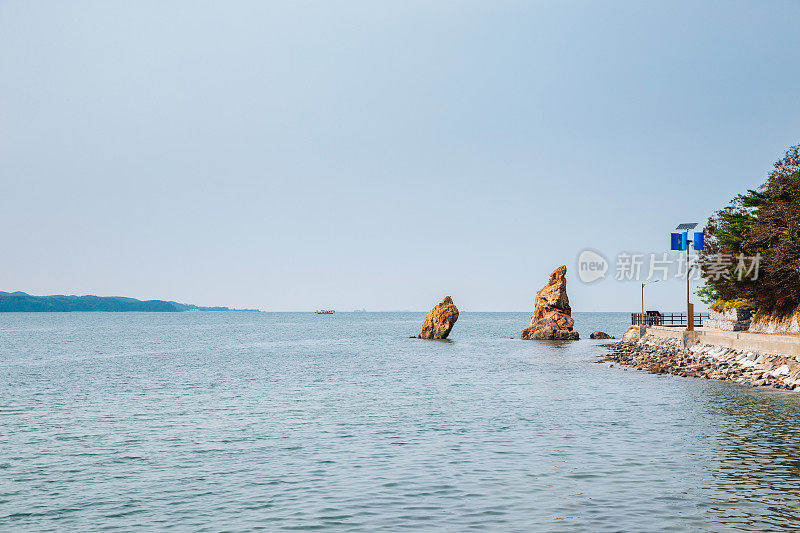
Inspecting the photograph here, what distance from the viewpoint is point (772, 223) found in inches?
1519

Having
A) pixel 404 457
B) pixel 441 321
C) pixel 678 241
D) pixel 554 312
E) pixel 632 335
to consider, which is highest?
pixel 678 241

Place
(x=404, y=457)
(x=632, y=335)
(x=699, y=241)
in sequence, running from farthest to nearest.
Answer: (x=632, y=335) < (x=699, y=241) < (x=404, y=457)

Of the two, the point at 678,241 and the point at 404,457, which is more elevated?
the point at 678,241

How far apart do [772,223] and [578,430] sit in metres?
25.0

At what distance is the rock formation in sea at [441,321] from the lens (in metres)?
92.8

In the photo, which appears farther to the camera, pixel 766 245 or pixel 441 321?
pixel 441 321

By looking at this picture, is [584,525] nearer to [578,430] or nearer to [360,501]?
[360,501]

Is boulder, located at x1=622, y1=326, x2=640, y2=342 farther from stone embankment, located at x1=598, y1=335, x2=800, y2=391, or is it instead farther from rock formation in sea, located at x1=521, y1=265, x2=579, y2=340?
rock formation in sea, located at x1=521, y1=265, x2=579, y2=340

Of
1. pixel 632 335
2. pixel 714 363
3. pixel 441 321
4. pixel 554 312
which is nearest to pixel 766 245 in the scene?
pixel 714 363

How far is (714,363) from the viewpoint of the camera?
130 ft

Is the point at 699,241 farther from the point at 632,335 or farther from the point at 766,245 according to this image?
the point at 632,335

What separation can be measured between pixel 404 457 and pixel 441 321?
76235 millimetres

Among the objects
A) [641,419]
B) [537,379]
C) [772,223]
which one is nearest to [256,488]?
[641,419]

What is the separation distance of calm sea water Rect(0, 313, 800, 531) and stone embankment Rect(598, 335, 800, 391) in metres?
1.77
